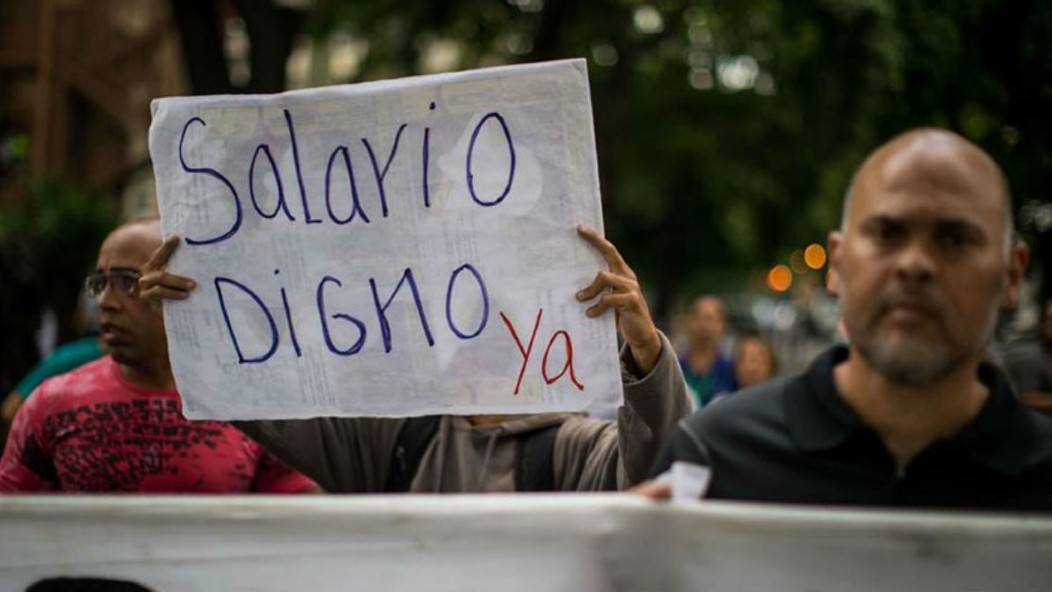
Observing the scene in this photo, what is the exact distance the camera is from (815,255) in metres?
42.0

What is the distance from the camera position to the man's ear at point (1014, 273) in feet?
8.39

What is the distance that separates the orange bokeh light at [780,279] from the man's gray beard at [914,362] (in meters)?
56.8

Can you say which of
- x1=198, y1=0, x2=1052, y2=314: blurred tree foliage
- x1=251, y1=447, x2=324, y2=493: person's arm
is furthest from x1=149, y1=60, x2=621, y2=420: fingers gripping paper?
x1=198, y1=0, x2=1052, y2=314: blurred tree foliage

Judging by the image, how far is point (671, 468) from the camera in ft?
8.33

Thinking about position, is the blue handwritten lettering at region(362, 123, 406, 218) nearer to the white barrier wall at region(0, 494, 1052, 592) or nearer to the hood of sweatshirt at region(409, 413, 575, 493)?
the hood of sweatshirt at region(409, 413, 575, 493)

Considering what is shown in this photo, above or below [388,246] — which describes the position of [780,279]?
below

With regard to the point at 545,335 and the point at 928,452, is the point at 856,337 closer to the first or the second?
the point at 928,452

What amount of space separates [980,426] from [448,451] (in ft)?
4.88

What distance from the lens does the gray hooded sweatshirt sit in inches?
136

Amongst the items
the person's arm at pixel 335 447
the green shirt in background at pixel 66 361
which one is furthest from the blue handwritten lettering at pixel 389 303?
the green shirt in background at pixel 66 361

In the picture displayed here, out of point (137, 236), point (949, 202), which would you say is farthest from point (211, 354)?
point (949, 202)

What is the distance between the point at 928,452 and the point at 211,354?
1.61m

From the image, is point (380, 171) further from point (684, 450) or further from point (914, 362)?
point (914, 362)

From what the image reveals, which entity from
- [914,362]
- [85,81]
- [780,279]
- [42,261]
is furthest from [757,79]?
[780,279]
